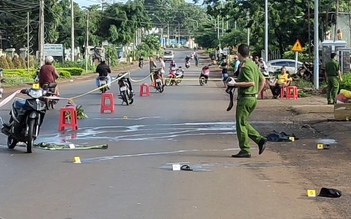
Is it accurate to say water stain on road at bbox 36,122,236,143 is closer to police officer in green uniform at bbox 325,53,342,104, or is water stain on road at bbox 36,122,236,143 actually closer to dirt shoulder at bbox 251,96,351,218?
dirt shoulder at bbox 251,96,351,218

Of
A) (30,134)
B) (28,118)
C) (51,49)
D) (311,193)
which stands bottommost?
(311,193)

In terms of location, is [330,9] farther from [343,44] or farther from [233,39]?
[233,39]

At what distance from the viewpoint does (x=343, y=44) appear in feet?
127

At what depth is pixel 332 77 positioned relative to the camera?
22594 millimetres

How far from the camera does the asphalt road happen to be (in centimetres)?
781

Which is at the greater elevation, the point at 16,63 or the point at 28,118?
the point at 16,63

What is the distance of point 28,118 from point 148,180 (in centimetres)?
383

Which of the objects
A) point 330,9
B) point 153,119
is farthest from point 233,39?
point 153,119

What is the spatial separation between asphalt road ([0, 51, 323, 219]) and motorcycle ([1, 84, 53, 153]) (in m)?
0.30

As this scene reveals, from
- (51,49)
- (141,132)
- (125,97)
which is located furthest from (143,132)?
(51,49)

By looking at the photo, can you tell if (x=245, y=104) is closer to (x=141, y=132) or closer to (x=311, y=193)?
(x=311, y=193)

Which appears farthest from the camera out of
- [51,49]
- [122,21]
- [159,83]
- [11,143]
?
[122,21]

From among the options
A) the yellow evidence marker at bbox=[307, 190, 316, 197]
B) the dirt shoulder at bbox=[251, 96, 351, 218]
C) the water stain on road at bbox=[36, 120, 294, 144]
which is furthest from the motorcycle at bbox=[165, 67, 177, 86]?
the yellow evidence marker at bbox=[307, 190, 316, 197]

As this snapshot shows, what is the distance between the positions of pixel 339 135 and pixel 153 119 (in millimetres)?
6071
